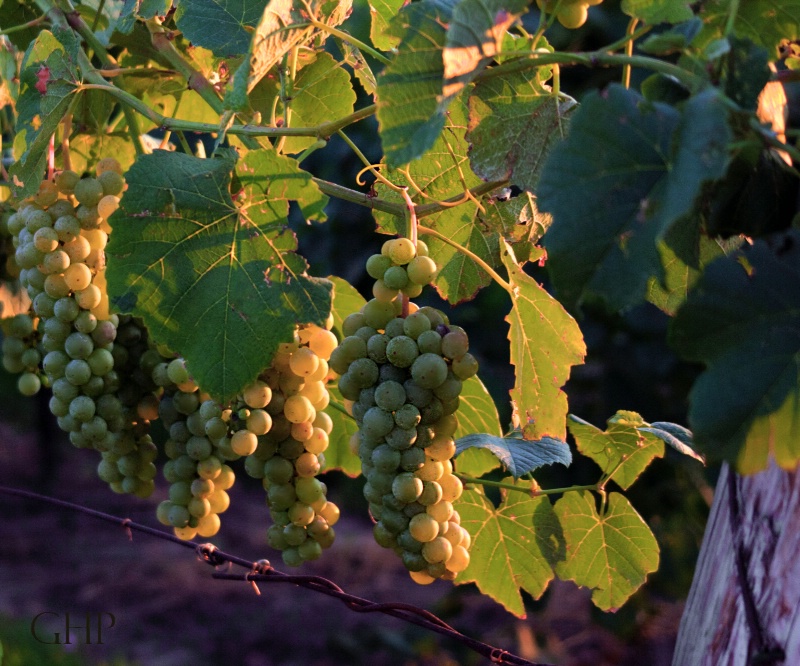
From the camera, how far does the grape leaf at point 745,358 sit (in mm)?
612

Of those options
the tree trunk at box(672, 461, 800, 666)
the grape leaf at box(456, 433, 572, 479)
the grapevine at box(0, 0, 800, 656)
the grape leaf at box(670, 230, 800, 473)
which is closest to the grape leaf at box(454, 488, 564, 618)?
the grapevine at box(0, 0, 800, 656)

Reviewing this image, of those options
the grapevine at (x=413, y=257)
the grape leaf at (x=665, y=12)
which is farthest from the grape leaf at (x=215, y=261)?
the grape leaf at (x=665, y=12)

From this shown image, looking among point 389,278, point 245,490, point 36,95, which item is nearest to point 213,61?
point 36,95

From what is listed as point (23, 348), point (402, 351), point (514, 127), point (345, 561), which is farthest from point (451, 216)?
point (345, 561)

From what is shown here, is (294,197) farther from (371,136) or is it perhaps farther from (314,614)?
(314,614)

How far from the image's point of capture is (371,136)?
11.9 ft

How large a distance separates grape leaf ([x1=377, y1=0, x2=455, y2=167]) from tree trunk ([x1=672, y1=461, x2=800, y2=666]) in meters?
0.41

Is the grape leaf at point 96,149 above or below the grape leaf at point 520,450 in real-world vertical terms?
above

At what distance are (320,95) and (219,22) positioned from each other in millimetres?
171

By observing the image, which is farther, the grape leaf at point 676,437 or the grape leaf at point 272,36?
the grape leaf at point 676,437

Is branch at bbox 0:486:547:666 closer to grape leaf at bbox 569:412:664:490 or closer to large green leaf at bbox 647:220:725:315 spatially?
grape leaf at bbox 569:412:664:490

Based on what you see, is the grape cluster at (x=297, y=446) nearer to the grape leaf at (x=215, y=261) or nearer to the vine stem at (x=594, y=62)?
the grape leaf at (x=215, y=261)

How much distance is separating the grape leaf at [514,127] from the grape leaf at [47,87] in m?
0.46

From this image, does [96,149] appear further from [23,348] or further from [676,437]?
[676,437]
